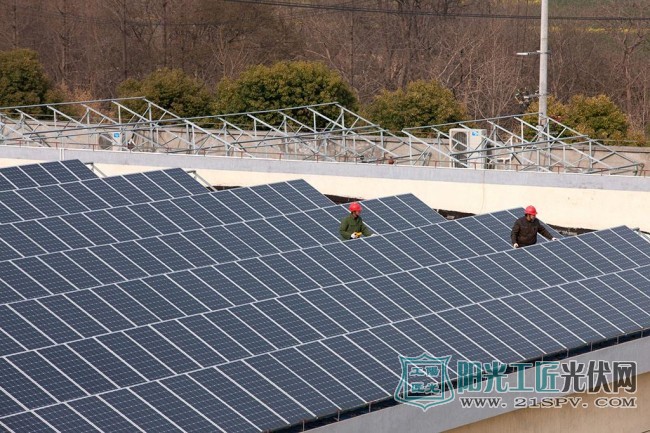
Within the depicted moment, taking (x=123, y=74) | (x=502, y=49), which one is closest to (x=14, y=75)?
(x=123, y=74)

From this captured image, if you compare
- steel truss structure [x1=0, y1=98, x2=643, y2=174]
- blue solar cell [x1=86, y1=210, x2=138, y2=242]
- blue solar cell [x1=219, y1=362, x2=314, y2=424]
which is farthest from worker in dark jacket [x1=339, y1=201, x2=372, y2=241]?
steel truss structure [x1=0, y1=98, x2=643, y2=174]

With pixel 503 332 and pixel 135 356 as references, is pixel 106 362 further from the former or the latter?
pixel 503 332

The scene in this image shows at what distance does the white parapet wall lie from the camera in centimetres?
3134

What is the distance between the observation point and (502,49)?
8138 cm

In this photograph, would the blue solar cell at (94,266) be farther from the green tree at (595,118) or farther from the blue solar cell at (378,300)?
the green tree at (595,118)

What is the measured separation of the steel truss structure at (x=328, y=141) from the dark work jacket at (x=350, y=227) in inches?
407

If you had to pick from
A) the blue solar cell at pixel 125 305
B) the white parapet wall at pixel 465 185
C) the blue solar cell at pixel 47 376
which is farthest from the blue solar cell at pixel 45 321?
the white parapet wall at pixel 465 185

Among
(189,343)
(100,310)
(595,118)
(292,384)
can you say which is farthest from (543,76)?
(292,384)

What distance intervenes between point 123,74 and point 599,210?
2418 inches

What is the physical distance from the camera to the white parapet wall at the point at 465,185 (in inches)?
1234

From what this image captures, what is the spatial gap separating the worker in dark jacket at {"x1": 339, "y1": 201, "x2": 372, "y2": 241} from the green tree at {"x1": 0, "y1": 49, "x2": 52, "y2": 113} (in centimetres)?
4301

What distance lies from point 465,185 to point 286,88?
23506 mm

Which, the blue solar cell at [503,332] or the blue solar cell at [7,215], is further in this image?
the blue solar cell at [7,215]

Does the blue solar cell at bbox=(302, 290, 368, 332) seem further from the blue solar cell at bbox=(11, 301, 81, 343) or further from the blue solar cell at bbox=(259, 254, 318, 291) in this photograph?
the blue solar cell at bbox=(11, 301, 81, 343)
